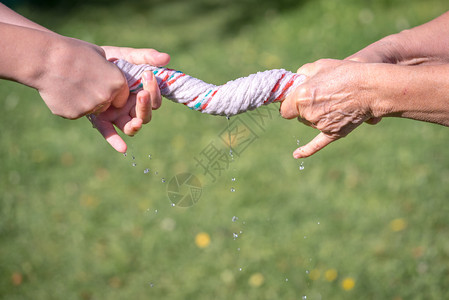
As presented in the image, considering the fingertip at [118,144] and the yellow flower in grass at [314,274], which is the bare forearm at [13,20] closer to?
the fingertip at [118,144]

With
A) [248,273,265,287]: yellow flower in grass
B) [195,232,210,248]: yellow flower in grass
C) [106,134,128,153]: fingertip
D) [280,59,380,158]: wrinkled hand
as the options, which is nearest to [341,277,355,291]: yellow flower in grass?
[248,273,265,287]: yellow flower in grass

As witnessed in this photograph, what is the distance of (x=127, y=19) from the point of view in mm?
7105

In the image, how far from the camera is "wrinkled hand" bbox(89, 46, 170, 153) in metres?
2.29

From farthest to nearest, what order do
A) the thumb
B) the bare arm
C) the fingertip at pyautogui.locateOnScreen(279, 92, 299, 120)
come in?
the bare arm < the thumb < the fingertip at pyautogui.locateOnScreen(279, 92, 299, 120)

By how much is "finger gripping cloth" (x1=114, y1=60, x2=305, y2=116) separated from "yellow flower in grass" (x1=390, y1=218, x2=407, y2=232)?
2.01m

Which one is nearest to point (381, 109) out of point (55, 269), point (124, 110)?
point (124, 110)

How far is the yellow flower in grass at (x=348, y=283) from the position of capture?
3.53 metres

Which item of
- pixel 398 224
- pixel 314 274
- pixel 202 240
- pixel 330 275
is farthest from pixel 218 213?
pixel 398 224

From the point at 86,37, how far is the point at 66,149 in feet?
7.56

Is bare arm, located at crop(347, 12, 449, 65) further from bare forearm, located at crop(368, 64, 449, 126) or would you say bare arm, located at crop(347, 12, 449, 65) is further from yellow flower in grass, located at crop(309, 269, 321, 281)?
Result: yellow flower in grass, located at crop(309, 269, 321, 281)

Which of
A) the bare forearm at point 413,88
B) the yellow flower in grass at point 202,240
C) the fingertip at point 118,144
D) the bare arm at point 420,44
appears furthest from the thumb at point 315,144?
the yellow flower in grass at point 202,240

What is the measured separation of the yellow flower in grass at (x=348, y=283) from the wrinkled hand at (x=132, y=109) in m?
1.98

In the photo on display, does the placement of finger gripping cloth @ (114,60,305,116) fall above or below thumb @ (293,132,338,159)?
above

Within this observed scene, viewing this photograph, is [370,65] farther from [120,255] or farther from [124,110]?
[120,255]
